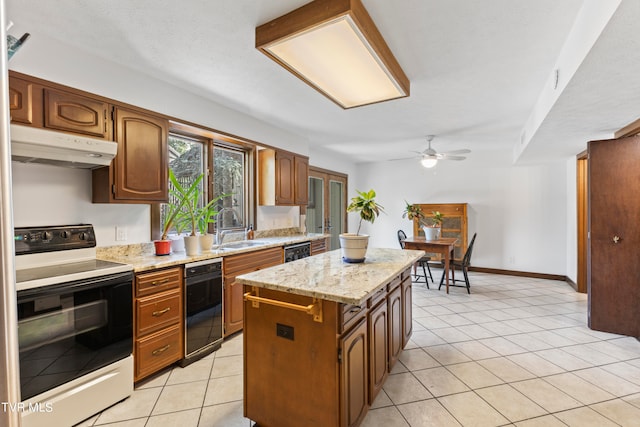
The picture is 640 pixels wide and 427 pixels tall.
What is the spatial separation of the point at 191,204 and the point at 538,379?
3.29 meters

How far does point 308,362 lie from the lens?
5.07 ft

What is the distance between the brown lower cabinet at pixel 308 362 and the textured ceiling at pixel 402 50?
5.61 feet

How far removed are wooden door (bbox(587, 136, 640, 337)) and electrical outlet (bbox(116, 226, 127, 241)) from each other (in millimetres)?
4601

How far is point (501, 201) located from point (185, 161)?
564cm

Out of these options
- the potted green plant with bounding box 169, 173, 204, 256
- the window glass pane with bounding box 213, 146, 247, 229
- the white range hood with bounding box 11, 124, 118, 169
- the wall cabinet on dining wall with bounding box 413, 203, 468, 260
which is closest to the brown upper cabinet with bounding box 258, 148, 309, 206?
the window glass pane with bounding box 213, 146, 247, 229

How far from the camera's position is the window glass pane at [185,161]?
3.13 meters

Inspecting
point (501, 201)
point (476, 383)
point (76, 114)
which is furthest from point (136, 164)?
point (501, 201)

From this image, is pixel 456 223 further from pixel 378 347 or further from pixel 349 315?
pixel 349 315

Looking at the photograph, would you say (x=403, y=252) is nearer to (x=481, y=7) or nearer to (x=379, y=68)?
(x=379, y=68)

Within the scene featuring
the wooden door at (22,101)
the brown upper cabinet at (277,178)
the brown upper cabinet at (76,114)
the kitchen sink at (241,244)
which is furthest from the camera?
the brown upper cabinet at (277,178)

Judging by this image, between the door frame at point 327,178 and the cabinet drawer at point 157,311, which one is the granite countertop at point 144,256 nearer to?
the cabinet drawer at point 157,311

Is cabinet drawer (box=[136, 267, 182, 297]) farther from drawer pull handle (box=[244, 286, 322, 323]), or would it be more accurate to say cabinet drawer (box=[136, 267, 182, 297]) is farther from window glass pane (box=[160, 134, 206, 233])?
drawer pull handle (box=[244, 286, 322, 323])

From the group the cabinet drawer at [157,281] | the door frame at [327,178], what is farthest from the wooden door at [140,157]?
the door frame at [327,178]

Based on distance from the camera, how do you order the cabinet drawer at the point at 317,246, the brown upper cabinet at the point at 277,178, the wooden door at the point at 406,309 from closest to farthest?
the wooden door at the point at 406,309
the brown upper cabinet at the point at 277,178
the cabinet drawer at the point at 317,246
